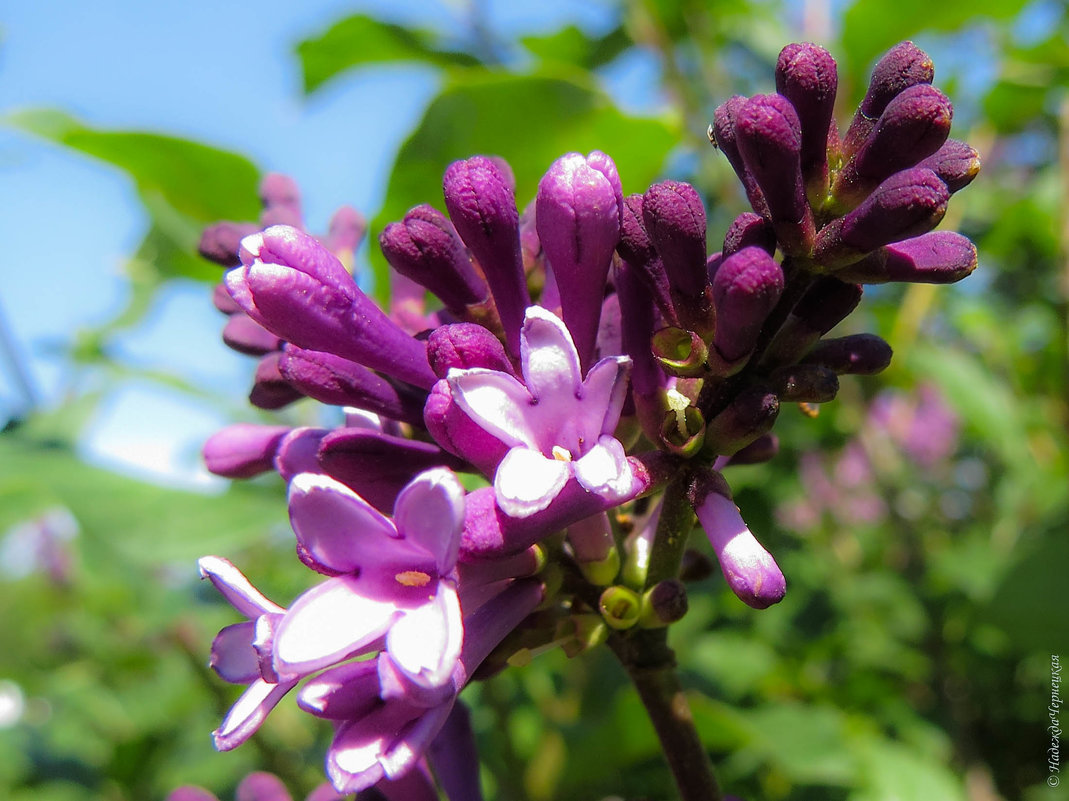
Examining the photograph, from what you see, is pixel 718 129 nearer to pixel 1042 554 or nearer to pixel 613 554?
pixel 613 554

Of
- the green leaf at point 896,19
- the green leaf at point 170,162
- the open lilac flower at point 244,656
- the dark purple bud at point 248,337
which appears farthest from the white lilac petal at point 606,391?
the green leaf at point 896,19

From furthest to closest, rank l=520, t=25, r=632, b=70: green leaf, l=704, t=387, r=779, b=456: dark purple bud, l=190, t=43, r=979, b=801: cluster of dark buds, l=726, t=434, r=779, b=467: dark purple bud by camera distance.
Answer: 1. l=520, t=25, r=632, b=70: green leaf
2. l=726, t=434, r=779, b=467: dark purple bud
3. l=704, t=387, r=779, b=456: dark purple bud
4. l=190, t=43, r=979, b=801: cluster of dark buds

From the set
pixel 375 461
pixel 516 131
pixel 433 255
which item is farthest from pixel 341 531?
pixel 516 131

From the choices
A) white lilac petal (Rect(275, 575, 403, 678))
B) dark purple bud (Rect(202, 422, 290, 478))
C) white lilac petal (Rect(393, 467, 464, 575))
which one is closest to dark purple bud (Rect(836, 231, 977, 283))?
white lilac petal (Rect(393, 467, 464, 575))

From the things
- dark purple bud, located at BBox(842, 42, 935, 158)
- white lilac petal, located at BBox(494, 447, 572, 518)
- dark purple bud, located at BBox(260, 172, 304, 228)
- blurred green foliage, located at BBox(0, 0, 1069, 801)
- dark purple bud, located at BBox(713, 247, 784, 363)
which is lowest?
blurred green foliage, located at BBox(0, 0, 1069, 801)

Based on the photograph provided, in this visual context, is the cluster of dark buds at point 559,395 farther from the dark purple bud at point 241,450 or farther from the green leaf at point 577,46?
the green leaf at point 577,46

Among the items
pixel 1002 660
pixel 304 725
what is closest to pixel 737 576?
pixel 304 725

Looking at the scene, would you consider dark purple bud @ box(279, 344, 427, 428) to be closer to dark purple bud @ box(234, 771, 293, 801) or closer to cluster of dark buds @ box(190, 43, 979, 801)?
cluster of dark buds @ box(190, 43, 979, 801)

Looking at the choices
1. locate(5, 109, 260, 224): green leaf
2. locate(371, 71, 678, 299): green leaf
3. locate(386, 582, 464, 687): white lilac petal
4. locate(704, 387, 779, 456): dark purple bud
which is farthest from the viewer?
locate(5, 109, 260, 224): green leaf
